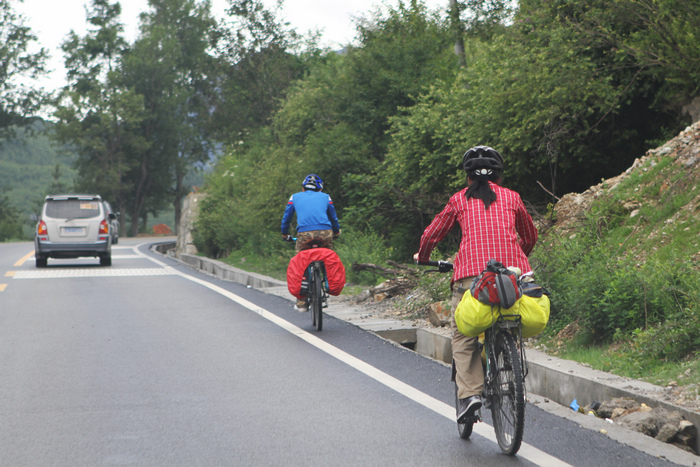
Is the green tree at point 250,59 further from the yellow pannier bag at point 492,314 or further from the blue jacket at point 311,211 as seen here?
the yellow pannier bag at point 492,314

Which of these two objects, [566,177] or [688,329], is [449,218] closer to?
[688,329]

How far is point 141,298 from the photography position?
535 inches

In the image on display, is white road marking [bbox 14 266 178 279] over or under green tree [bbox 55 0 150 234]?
under

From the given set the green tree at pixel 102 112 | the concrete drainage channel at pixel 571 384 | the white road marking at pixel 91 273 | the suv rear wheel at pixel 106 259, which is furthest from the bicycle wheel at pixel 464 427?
the green tree at pixel 102 112

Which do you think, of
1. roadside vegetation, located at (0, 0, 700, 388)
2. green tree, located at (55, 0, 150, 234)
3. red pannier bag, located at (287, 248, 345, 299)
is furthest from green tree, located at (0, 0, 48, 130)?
red pannier bag, located at (287, 248, 345, 299)

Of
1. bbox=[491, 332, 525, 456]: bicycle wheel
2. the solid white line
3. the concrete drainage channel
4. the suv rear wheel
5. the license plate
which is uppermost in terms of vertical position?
the license plate

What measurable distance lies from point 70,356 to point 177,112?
6704cm

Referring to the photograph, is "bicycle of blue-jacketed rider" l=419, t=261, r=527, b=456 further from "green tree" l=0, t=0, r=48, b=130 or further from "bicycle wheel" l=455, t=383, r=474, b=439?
"green tree" l=0, t=0, r=48, b=130

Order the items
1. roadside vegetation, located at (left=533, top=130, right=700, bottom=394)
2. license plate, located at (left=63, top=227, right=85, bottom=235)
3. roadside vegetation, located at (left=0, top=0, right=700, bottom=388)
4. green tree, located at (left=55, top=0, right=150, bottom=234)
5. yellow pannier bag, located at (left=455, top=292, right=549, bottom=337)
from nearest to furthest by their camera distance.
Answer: yellow pannier bag, located at (left=455, top=292, right=549, bottom=337) < roadside vegetation, located at (left=533, top=130, right=700, bottom=394) < roadside vegetation, located at (left=0, top=0, right=700, bottom=388) < license plate, located at (left=63, top=227, right=85, bottom=235) < green tree, located at (left=55, top=0, right=150, bottom=234)

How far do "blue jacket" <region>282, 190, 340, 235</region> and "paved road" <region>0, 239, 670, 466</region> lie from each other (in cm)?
123

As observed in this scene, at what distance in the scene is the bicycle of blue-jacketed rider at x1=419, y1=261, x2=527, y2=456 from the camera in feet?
14.2

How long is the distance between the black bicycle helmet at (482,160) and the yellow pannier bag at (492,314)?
756mm

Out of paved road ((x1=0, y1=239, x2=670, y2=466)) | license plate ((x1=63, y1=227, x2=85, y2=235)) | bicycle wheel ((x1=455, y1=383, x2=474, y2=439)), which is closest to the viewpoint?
paved road ((x1=0, y1=239, x2=670, y2=466))

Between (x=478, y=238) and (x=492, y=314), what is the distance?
0.47 metres
